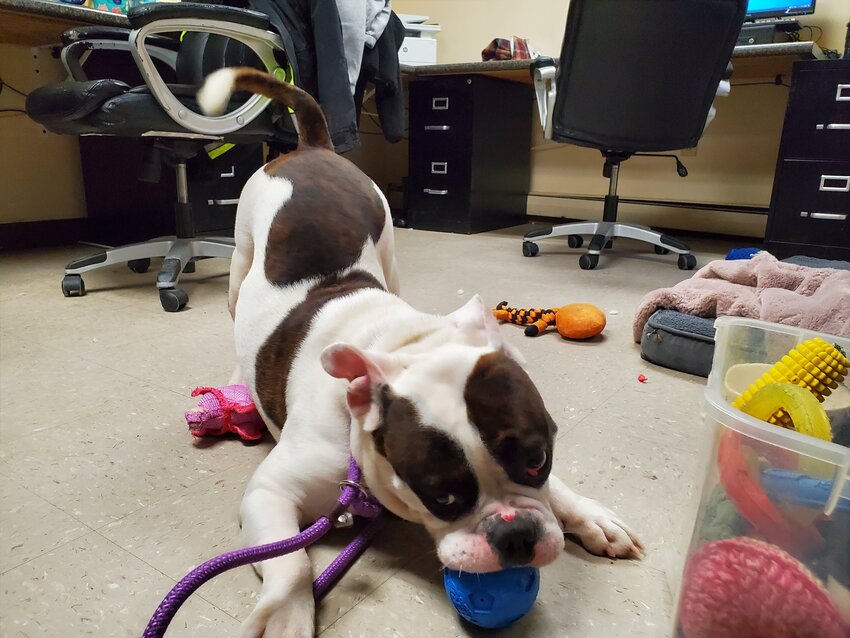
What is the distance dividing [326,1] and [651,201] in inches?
99.4

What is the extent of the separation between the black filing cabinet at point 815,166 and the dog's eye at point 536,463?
281 cm

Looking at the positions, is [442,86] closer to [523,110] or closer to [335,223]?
[523,110]

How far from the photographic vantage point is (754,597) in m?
0.61

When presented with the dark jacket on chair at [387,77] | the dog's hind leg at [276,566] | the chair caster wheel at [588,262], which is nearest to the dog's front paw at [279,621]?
the dog's hind leg at [276,566]

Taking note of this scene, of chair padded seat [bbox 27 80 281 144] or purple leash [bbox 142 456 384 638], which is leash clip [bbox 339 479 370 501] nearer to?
purple leash [bbox 142 456 384 638]

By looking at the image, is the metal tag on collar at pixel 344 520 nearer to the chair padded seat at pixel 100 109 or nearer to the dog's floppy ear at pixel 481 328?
the dog's floppy ear at pixel 481 328

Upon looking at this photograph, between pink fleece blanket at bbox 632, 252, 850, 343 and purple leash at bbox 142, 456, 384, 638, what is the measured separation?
1121 millimetres

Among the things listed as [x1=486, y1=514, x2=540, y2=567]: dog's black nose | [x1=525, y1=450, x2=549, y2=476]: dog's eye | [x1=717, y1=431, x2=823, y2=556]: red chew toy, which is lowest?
[x1=486, y1=514, x2=540, y2=567]: dog's black nose

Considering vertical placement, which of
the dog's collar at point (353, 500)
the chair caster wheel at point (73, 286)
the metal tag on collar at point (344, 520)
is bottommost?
the chair caster wheel at point (73, 286)

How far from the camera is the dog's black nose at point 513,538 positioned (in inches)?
28.3

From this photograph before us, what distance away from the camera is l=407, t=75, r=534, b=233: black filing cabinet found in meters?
3.97

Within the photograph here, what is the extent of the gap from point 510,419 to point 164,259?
2.07 meters

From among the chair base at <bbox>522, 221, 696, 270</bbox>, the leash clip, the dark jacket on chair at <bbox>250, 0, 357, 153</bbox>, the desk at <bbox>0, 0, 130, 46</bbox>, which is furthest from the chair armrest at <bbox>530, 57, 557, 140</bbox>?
the leash clip

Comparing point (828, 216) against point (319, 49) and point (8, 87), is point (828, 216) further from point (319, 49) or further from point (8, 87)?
point (8, 87)
